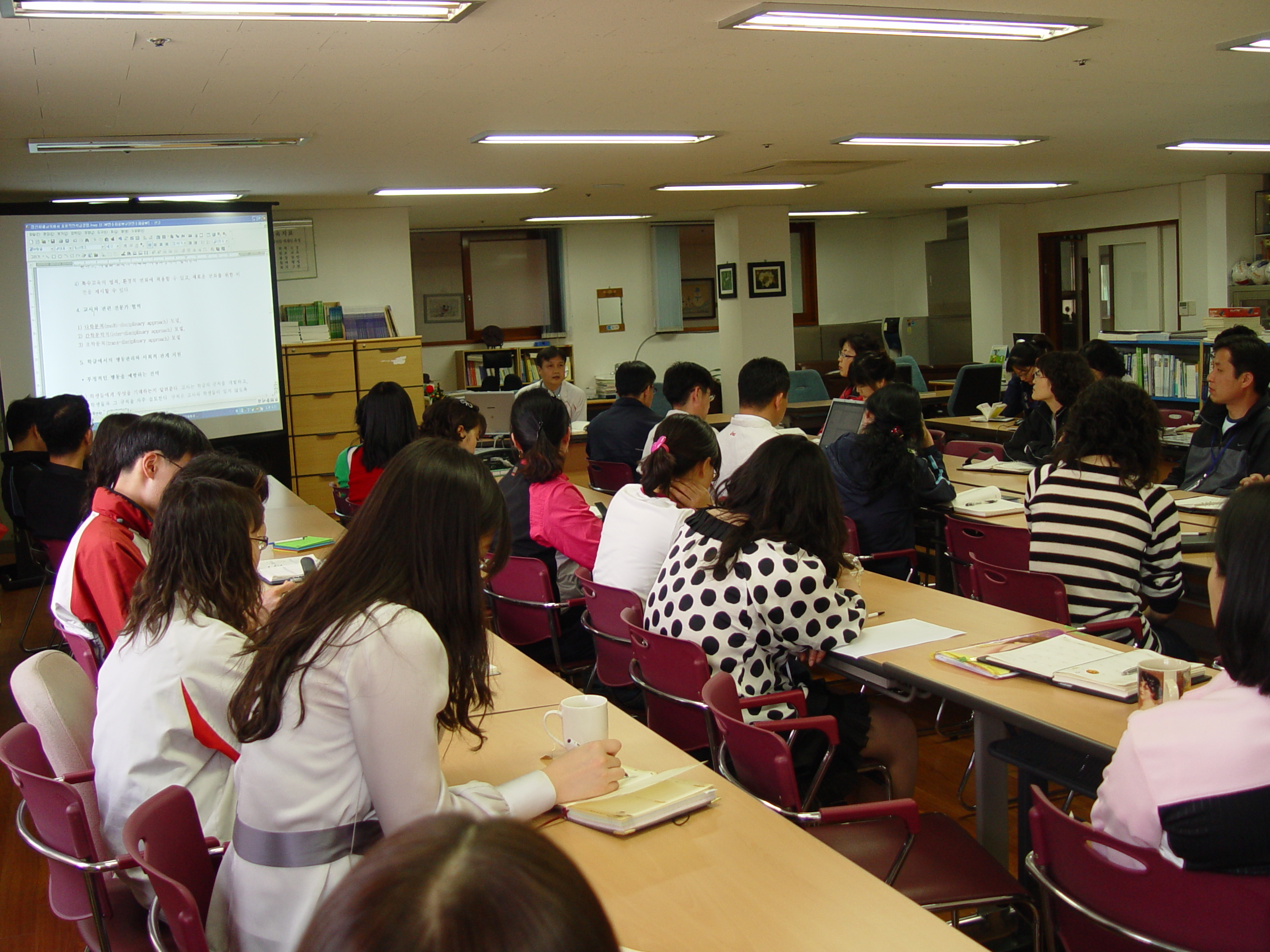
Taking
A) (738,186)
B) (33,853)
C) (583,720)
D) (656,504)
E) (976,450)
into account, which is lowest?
(33,853)

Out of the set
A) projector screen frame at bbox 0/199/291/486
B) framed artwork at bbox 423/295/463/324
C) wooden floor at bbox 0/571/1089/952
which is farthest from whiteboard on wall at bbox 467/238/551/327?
wooden floor at bbox 0/571/1089/952

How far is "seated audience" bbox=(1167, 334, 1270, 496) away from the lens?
457 centimetres

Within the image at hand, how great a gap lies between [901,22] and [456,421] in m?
2.57

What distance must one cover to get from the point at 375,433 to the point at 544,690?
2740 mm

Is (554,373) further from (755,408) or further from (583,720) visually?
(583,720)

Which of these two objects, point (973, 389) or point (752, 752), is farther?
point (973, 389)

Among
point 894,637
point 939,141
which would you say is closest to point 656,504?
point 894,637

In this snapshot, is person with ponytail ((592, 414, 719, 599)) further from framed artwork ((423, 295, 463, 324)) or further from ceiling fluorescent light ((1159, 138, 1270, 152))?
framed artwork ((423, 295, 463, 324))

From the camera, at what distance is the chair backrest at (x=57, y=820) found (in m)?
1.92

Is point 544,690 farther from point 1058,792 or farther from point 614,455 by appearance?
point 614,455

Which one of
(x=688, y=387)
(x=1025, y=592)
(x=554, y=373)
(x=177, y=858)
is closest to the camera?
(x=177, y=858)

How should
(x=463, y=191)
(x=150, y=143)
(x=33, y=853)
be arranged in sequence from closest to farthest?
(x=33, y=853)
(x=150, y=143)
(x=463, y=191)

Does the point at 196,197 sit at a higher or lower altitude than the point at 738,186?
lower

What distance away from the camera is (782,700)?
2572 mm
